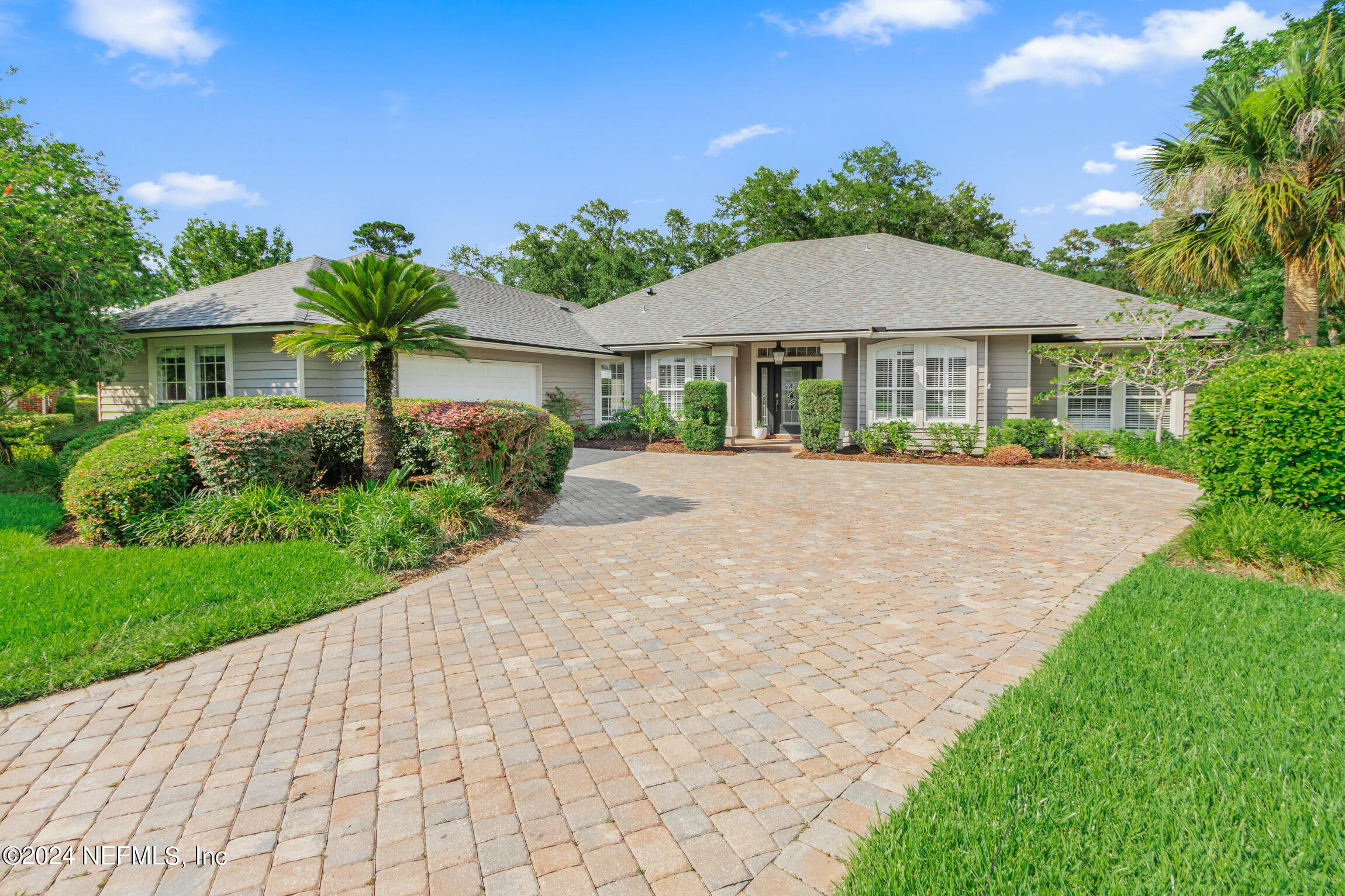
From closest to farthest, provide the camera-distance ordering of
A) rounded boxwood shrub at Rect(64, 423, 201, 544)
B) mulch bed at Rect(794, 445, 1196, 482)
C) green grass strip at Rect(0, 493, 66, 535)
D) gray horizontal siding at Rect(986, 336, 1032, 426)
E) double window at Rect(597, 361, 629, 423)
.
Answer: rounded boxwood shrub at Rect(64, 423, 201, 544) → green grass strip at Rect(0, 493, 66, 535) → mulch bed at Rect(794, 445, 1196, 482) → gray horizontal siding at Rect(986, 336, 1032, 426) → double window at Rect(597, 361, 629, 423)

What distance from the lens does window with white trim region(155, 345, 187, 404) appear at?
47.0ft

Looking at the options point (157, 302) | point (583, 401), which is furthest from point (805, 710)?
point (157, 302)

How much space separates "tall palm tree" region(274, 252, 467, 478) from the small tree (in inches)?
501

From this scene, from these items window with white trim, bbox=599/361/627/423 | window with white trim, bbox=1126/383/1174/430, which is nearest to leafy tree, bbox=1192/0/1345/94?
window with white trim, bbox=1126/383/1174/430

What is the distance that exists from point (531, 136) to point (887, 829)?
1882cm

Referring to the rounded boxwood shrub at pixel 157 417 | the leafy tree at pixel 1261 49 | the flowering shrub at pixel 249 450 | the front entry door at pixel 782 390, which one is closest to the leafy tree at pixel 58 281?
the rounded boxwood shrub at pixel 157 417

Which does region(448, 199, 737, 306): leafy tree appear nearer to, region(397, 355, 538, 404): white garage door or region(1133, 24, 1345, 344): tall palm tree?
region(397, 355, 538, 404): white garage door

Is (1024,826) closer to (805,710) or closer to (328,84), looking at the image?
(805,710)

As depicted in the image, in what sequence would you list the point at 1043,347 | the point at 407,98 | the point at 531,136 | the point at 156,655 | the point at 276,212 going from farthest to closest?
the point at 276,212
the point at 531,136
the point at 1043,347
the point at 407,98
the point at 156,655

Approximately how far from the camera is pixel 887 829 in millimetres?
2305

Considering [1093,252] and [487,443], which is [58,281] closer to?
[487,443]

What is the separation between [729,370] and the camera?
1775 cm

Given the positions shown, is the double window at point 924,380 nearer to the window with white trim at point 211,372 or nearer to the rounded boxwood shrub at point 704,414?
the rounded boxwood shrub at point 704,414

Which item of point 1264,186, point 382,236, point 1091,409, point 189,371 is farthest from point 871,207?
point 382,236
